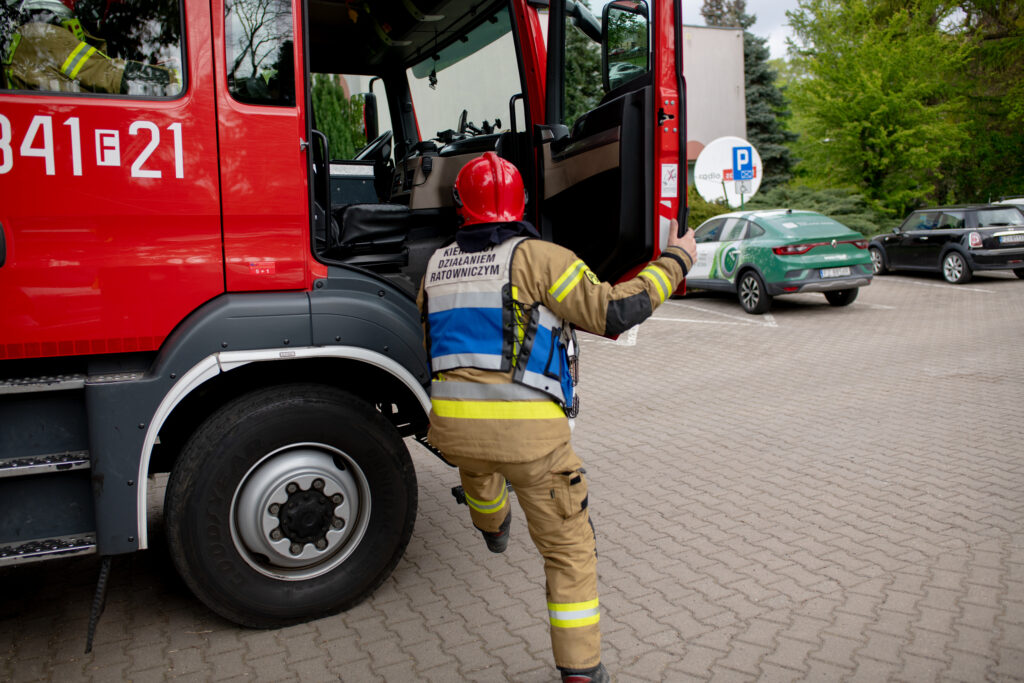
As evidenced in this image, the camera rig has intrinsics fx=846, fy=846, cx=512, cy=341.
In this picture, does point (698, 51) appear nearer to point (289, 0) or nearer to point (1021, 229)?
point (1021, 229)

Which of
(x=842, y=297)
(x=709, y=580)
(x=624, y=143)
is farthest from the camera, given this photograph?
(x=842, y=297)

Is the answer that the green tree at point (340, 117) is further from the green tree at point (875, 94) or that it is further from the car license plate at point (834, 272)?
the green tree at point (875, 94)

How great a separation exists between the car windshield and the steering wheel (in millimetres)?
13690

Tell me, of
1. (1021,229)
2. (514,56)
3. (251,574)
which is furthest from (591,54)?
(1021,229)

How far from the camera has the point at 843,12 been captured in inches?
840

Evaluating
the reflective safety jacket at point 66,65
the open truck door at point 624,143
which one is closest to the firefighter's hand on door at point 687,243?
the open truck door at point 624,143

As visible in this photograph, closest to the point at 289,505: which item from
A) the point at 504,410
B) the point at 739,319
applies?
the point at 504,410

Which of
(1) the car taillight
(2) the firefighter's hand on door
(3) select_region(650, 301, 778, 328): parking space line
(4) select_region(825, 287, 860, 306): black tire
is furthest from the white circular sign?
(2) the firefighter's hand on door

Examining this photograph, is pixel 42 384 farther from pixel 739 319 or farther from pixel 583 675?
pixel 739 319

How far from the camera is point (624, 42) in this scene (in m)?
3.70

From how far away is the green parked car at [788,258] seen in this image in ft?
40.4

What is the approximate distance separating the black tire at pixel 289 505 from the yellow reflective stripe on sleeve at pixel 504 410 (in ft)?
2.20

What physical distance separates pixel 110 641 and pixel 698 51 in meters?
31.4

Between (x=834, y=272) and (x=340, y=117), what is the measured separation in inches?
357
